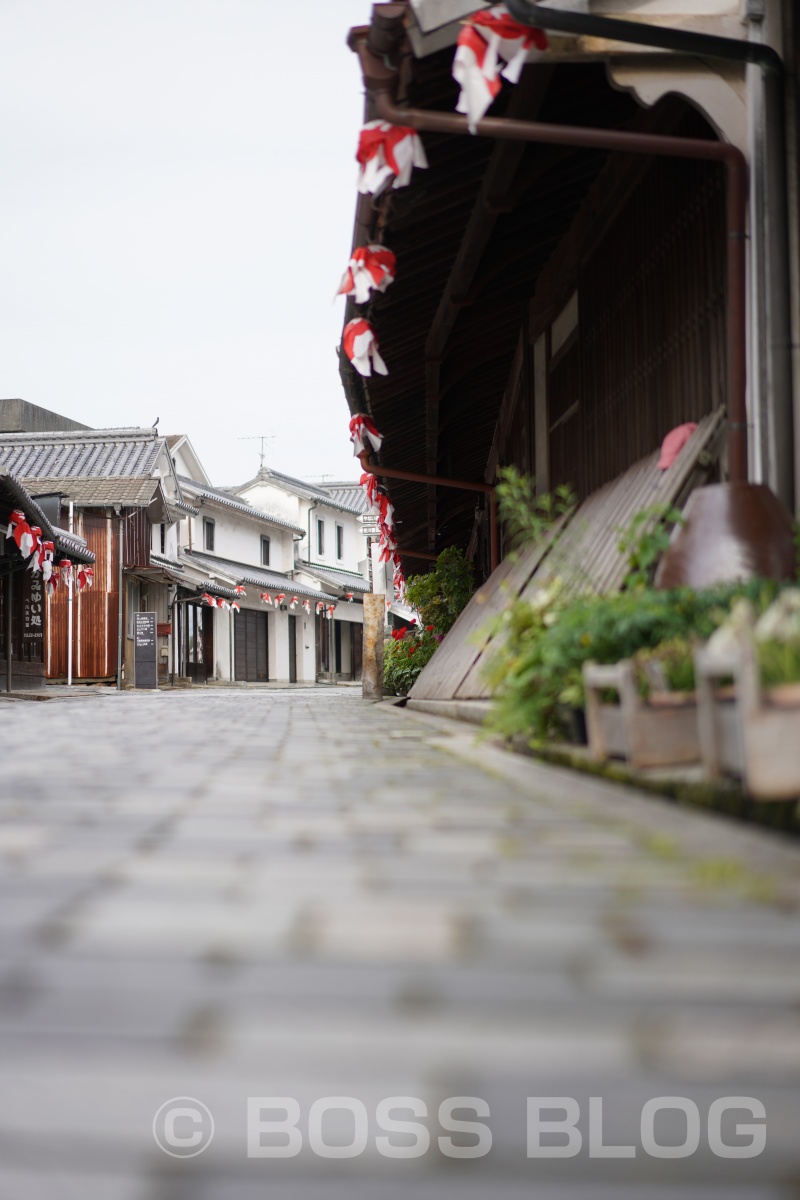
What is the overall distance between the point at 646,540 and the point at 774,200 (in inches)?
54.9

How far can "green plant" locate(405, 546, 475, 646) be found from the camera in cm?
1385

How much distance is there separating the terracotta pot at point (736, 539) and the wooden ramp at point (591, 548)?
630mm

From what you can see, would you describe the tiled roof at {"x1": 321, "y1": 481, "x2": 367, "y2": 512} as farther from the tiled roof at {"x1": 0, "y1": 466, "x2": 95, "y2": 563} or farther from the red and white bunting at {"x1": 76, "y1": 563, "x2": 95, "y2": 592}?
the tiled roof at {"x1": 0, "y1": 466, "x2": 95, "y2": 563}

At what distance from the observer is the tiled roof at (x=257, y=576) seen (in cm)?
3481

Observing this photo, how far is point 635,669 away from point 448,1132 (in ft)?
7.31

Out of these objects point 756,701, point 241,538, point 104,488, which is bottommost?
point 756,701

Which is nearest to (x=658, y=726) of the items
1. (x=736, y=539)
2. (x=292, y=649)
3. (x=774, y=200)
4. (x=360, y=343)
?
(x=736, y=539)

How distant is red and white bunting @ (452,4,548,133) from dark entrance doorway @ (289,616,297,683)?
1420 inches

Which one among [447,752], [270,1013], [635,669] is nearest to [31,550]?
[447,752]

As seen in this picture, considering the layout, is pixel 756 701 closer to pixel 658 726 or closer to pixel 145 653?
pixel 658 726

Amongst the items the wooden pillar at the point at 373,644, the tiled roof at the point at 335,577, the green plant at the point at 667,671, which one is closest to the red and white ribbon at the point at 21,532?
the wooden pillar at the point at 373,644

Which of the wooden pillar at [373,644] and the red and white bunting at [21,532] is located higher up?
the red and white bunting at [21,532]

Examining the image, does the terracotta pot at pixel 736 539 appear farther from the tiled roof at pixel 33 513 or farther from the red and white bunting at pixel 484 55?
the tiled roof at pixel 33 513

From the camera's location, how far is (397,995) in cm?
146
